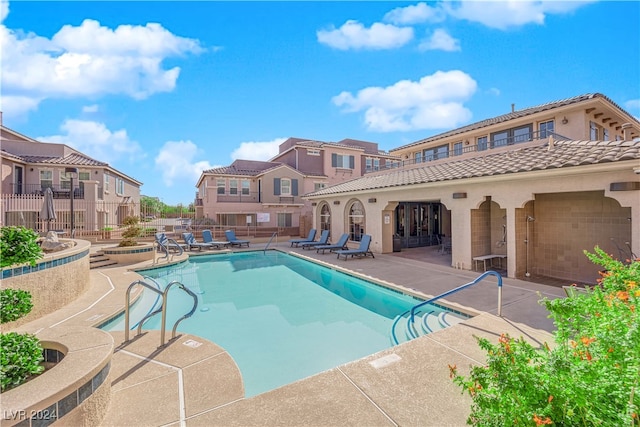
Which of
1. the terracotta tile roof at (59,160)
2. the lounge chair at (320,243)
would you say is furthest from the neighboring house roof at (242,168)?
the lounge chair at (320,243)

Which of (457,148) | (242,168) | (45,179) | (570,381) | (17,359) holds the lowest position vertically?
(17,359)

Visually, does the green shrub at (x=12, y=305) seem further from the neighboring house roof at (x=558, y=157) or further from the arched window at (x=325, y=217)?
the arched window at (x=325, y=217)

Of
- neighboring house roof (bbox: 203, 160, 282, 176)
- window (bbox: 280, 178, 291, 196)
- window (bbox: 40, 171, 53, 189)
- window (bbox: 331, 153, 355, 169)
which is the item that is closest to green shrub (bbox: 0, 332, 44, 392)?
neighboring house roof (bbox: 203, 160, 282, 176)

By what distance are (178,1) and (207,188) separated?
70.7 feet

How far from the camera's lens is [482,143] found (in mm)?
17797

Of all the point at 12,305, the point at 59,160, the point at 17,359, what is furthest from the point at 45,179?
the point at 17,359

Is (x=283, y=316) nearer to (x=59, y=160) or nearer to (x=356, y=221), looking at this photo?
(x=356, y=221)

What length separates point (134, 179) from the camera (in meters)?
34.2

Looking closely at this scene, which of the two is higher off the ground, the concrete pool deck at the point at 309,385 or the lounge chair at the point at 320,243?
the lounge chair at the point at 320,243

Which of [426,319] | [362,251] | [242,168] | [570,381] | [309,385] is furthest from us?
[242,168]

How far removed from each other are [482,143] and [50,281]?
20.8 metres

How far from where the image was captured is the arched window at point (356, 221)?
17478 mm

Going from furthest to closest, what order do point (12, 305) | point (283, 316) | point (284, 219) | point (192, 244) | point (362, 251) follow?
point (284, 219)
point (192, 244)
point (362, 251)
point (283, 316)
point (12, 305)

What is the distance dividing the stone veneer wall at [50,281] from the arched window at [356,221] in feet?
43.0
